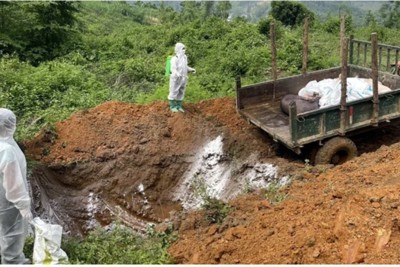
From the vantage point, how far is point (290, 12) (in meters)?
23.6

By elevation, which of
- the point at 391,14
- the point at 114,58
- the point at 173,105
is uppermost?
the point at 173,105

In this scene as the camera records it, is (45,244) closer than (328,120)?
Yes

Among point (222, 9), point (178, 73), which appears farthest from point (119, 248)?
point (222, 9)

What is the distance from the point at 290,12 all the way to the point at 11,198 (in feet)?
66.4

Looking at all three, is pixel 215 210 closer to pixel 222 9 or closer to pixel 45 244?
pixel 45 244

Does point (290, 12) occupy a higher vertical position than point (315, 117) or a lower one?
lower

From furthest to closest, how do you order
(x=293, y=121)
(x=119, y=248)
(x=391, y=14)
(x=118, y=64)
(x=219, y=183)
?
(x=391, y=14) < (x=118, y=64) < (x=219, y=183) < (x=293, y=121) < (x=119, y=248)

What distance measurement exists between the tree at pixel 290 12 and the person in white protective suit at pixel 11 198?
65.1 ft

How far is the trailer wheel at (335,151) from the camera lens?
8328mm

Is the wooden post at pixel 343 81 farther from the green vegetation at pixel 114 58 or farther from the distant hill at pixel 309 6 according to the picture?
the distant hill at pixel 309 6

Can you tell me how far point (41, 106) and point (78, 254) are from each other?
20.6ft

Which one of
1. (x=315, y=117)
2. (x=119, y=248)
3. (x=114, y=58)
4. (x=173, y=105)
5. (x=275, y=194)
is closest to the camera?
(x=119, y=248)

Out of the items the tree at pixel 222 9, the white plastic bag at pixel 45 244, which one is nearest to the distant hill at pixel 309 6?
the tree at pixel 222 9

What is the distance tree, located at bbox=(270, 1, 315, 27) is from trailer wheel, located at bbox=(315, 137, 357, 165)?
15.8 m
